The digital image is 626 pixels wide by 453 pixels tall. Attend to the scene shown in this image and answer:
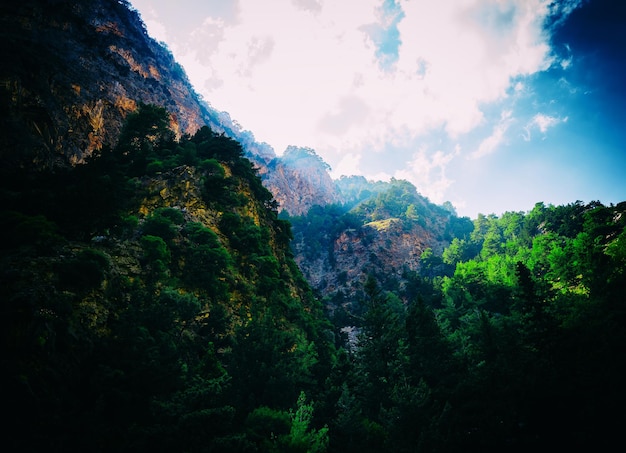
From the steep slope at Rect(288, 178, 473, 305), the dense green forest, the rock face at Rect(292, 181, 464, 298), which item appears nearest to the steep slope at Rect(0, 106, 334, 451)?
the dense green forest

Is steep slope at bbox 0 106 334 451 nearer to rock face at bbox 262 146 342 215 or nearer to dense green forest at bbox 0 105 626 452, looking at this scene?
dense green forest at bbox 0 105 626 452

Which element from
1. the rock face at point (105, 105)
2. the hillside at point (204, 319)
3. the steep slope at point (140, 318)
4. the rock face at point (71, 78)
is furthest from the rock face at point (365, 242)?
the steep slope at point (140, 318)

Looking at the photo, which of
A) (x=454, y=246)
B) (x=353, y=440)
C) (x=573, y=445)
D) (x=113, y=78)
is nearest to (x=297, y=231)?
(x=454, y=246)

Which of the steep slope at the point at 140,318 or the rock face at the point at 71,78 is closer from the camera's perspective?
the steep slope at the point at 140,318

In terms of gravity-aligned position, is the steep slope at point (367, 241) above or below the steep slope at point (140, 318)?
above

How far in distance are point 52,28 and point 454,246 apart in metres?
88.0

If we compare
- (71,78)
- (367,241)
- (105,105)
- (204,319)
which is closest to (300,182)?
(367,241)

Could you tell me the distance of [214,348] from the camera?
20.9 metres

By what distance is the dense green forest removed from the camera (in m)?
9.80

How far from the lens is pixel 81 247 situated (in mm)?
18047

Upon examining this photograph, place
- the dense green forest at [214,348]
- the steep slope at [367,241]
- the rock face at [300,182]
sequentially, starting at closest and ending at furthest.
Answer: the dense green forest at [214,348]
the steep slope at [367,241]
the rock face at [300,182]

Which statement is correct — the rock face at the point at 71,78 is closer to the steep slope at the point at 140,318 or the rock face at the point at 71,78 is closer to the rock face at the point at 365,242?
the steep slope at the point at 140,318

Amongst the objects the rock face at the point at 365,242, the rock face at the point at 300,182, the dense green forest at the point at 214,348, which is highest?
the rock face at the point at 300,182

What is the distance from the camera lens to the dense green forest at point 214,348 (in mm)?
9805
